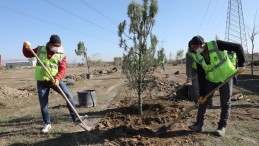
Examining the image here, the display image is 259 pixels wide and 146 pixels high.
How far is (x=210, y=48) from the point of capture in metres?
4.99

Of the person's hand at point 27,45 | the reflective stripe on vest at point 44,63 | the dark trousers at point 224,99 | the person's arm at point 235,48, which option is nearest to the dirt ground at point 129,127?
the dark trousers at point 224,99

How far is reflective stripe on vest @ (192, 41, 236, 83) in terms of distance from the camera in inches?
197

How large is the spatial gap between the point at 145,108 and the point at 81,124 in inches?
102

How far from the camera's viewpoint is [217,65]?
510 centimetres

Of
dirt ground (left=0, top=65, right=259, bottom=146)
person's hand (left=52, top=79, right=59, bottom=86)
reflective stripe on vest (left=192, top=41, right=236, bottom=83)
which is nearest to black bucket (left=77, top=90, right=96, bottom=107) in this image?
dirt ground (left=0, top=65, right=259, bottom=146)

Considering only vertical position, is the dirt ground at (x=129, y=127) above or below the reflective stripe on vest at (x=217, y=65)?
below

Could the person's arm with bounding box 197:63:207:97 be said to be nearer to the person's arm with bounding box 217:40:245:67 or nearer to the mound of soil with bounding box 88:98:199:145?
the person's arm with bounding box 217:40:245:67

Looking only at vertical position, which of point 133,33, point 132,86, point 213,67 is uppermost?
point 133,33

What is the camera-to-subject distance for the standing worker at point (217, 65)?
16.1 feet

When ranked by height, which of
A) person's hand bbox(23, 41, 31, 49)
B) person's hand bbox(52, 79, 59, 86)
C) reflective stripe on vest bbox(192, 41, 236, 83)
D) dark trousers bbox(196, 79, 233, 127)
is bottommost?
dark trousers bbox(196, 79, 233, 127)

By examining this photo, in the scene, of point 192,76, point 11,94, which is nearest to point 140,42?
Answer: point 192,76

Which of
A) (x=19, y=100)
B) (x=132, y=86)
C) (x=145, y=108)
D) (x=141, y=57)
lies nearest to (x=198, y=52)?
(x=141, y=57)

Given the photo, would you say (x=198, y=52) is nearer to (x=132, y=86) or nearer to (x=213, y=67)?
(x=213, y=67)

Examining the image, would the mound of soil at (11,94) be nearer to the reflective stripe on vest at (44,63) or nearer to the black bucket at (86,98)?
the black bucket at (86,98)
